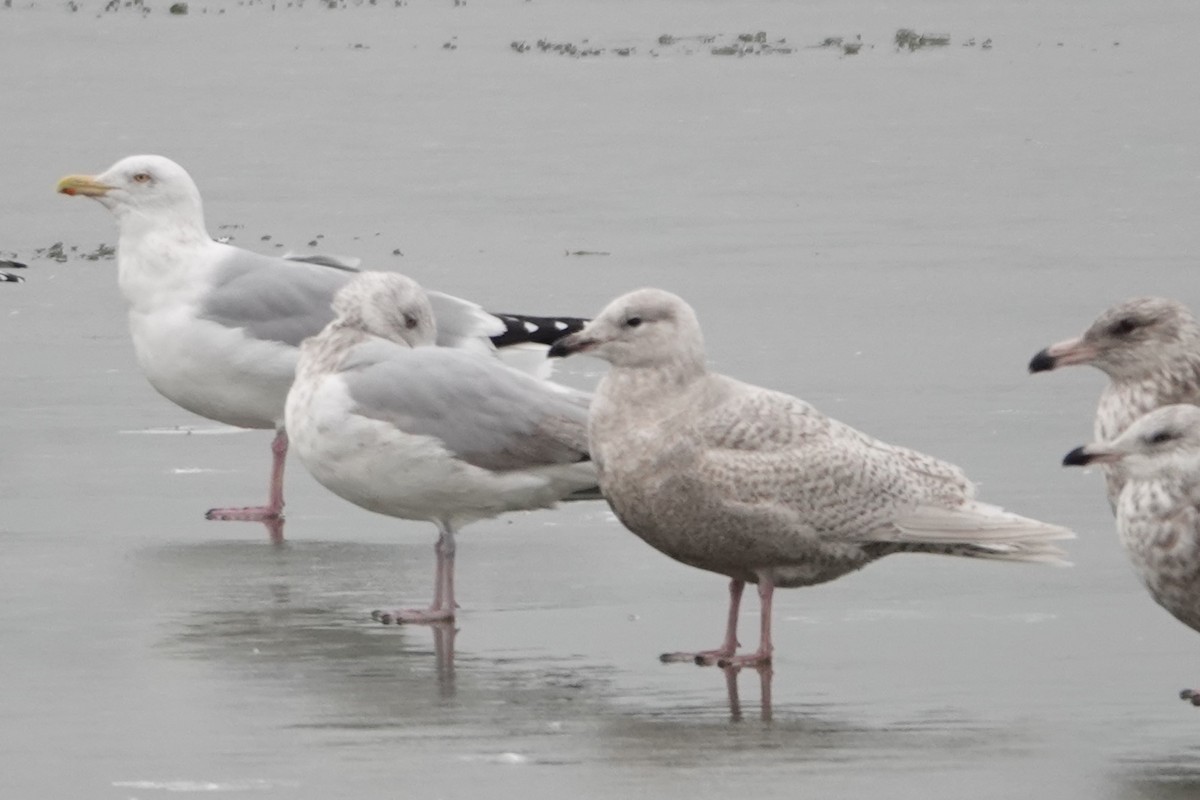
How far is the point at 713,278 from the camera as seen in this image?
14.5 meters

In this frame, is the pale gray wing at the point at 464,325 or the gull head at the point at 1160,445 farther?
the pale gray wing at the point at 464,325

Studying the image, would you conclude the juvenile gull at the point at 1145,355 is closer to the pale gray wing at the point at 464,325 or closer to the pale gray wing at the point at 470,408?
the pale gray wing at the point at 470,408

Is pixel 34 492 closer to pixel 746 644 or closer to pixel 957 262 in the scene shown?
pixel 746 644

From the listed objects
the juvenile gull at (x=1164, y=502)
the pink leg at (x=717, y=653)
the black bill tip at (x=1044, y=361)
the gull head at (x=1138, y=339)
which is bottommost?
the pink leg at (x=717, y=653)

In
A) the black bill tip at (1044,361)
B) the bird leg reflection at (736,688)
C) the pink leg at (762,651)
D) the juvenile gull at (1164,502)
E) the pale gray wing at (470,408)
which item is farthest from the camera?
the pale gray wing at (470,408)

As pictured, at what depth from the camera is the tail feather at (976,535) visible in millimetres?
7316

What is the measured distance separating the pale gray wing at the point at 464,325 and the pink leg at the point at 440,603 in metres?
2.22

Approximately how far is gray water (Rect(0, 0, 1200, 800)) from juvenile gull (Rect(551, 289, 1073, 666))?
0.88 feet

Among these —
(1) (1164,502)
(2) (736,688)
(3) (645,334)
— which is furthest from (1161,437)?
(3) (645,334)

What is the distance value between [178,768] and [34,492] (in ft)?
12.5

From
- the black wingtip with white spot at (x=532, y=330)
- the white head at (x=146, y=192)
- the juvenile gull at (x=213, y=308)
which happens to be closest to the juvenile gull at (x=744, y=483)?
the juvenile gull at (x=213, y=308)

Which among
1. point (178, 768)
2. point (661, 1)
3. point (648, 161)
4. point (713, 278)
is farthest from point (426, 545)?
point (661, 1)

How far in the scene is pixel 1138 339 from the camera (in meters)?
7.81

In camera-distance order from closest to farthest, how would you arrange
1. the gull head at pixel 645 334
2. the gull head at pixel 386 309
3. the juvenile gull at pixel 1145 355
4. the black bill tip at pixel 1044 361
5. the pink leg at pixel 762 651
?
the pink leg at pixel 762 651 → the gull head at pixel 645 334 → the juvenile gull at pixel 1145 355 → the black bill tip at pixel 1044 361 → the gull head at pixel 386 309
